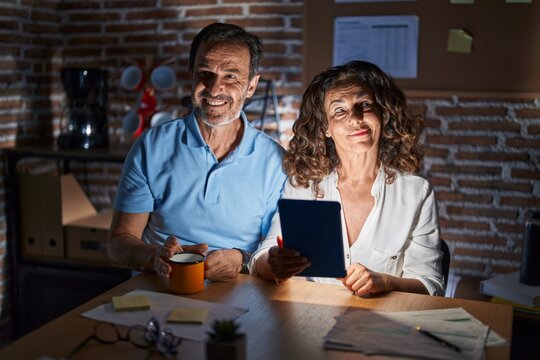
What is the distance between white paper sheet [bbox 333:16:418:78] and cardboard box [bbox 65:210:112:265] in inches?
55.7

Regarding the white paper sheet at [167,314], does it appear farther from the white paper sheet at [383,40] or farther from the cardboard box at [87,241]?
the white paper sheet at [383,40]

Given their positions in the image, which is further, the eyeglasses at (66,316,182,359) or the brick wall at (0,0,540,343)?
the brick wall at (0,0,540,343)

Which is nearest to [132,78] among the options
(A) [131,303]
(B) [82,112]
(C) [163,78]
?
(C) [163,78]

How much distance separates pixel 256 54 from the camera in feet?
7.59

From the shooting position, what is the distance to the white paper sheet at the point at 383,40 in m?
3.06

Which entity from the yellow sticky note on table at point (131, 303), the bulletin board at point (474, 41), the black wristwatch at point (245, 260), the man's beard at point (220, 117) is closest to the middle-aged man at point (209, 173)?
the man's beard at point (220, 117)

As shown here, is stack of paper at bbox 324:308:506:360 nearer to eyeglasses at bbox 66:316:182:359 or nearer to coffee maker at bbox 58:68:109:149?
eyeglasses at bbox 66:316:182:359

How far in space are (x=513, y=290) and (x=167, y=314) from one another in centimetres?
144

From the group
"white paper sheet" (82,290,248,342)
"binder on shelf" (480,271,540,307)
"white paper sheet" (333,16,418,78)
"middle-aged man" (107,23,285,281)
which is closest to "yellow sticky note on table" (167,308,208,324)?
"white paper sheet" (82,290,248,342)

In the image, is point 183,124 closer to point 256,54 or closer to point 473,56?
point 256,54

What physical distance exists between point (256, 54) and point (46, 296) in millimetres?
1754

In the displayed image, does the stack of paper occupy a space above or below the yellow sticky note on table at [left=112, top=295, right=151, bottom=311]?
below

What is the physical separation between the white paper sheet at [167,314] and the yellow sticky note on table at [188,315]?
0.4 inches

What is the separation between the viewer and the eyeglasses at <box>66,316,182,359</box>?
53.6 inches
